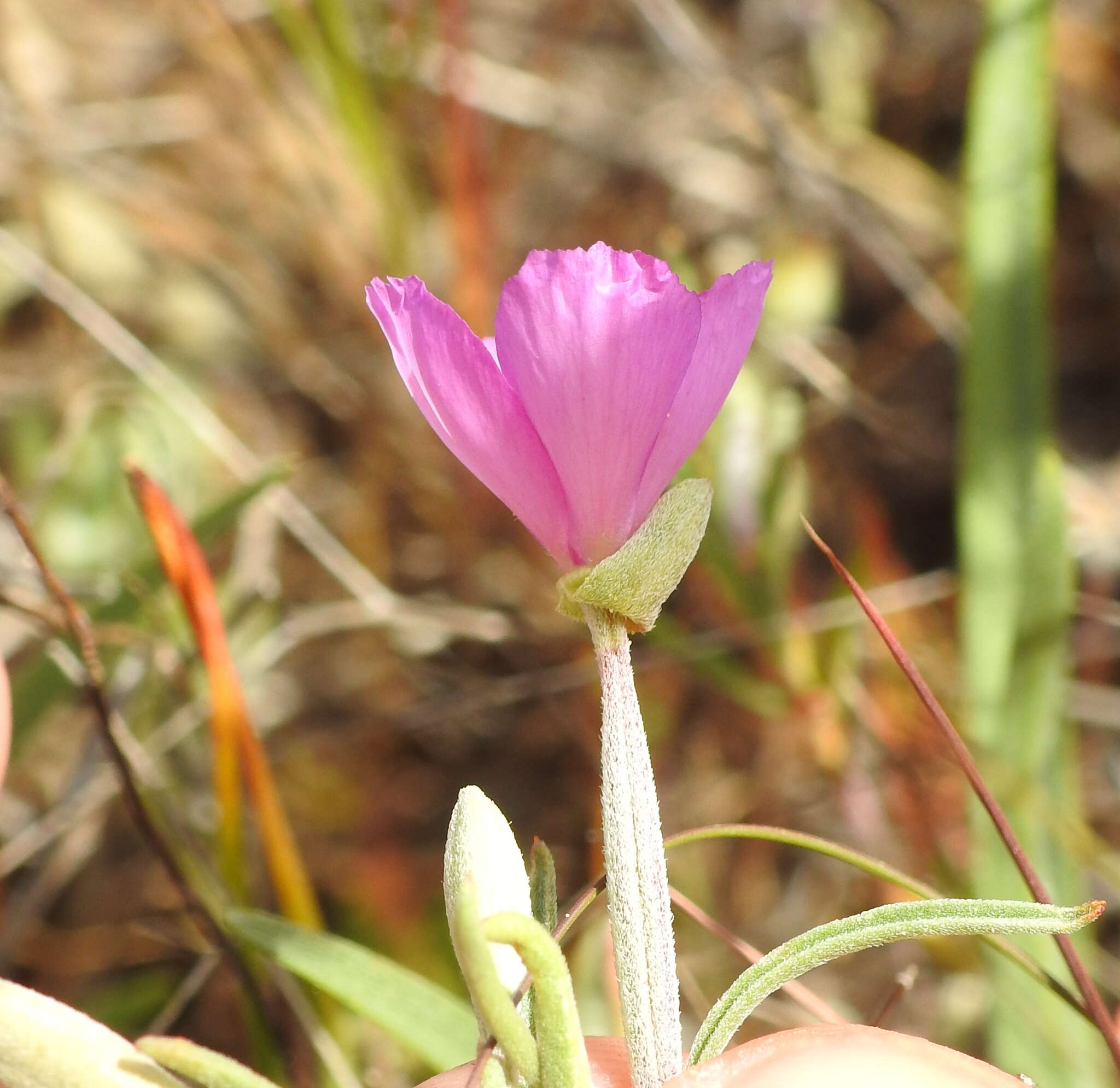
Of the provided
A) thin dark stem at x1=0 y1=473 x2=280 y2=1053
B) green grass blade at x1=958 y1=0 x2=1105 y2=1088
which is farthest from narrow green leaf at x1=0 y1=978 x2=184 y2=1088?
green grass blade at x1=958 y1=0 x2=1105 y2=1088

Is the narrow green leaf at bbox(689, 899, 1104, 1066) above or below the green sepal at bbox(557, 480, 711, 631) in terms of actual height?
below

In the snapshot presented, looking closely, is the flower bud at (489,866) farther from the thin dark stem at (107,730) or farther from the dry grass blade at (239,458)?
the dry grass blade at (239,458)

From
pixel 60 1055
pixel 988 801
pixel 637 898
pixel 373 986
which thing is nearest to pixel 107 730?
pixel 373 986

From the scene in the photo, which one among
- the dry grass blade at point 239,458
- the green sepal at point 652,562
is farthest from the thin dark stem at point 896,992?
the dry grass blade at point 239,458

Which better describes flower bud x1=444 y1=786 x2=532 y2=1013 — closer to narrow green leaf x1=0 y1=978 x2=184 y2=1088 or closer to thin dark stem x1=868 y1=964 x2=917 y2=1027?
narrow green leaf x1=0 y1=978 x2=184 y2=1088

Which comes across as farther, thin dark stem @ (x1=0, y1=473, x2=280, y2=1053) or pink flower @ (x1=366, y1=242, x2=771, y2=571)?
thin dark stem @ (x1=0, y1=473, x2=280, y2=1053)

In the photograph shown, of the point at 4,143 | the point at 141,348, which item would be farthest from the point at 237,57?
the point at 141,348
